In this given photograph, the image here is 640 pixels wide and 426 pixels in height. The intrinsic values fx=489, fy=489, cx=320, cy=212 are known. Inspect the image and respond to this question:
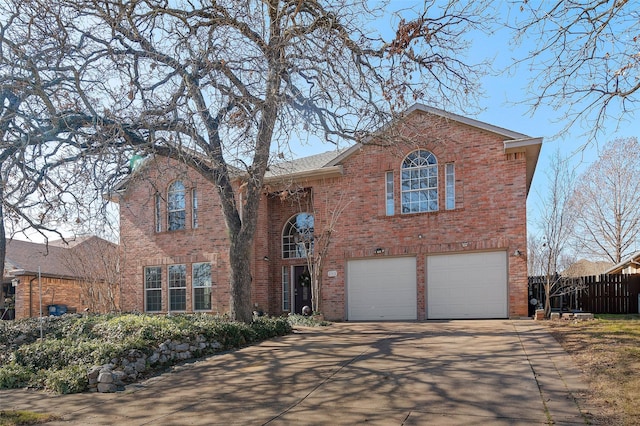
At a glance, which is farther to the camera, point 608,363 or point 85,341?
point 85,341

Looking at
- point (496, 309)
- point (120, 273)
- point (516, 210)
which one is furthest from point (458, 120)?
point (120, 273)

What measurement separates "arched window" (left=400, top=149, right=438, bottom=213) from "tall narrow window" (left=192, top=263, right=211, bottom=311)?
813 cm

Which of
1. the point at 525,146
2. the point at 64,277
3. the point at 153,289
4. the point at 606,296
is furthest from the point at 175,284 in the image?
the point at 606,296

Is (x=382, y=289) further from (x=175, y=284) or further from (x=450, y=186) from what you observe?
(x=175, y=284)

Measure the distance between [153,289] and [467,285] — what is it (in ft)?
41.4

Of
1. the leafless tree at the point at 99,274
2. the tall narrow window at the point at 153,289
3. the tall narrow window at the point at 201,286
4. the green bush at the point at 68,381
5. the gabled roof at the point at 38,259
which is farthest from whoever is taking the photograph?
the gabled roof at the point at 38,259

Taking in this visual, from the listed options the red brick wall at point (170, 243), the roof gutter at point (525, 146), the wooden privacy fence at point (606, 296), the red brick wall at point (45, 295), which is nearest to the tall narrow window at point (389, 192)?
the roof gutter at point (525, 146)

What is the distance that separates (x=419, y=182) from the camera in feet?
53.3

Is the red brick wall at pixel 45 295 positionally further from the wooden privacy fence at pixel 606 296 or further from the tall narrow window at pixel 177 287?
the wooden privacy fence at pixel 606 296

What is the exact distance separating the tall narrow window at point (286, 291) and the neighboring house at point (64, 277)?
685 cm

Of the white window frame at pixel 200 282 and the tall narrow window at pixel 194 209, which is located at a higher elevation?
the tall narrow window at pixel 194 209

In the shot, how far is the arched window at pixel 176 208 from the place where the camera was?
2002 centimetres

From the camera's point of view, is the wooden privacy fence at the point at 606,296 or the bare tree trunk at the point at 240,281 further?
the wooden privacy fence at the point at 606,296

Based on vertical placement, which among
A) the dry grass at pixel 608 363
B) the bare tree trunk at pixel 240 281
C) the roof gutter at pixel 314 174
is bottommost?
the dry grass at pixel 608 363
